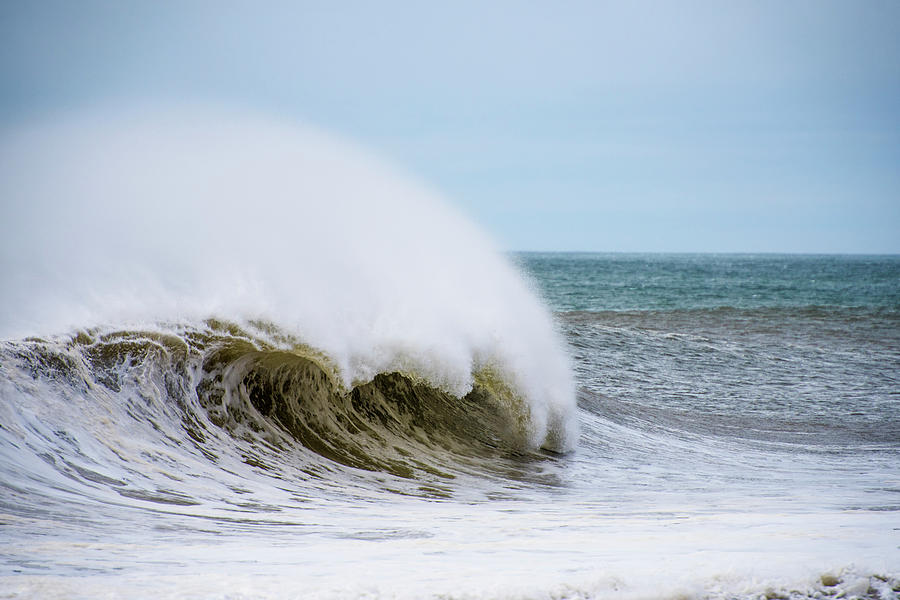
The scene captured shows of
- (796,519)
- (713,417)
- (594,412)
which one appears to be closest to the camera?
(796,519)

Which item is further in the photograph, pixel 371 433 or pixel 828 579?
pixel 371 433

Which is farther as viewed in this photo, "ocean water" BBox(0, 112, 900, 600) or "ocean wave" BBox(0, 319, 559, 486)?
"ocean wave" BBox(0, 319, 559, 486)

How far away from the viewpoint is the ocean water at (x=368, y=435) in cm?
267

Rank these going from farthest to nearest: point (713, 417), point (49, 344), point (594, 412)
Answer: point (713, 417)
point (594, 412)
point (49, 344)

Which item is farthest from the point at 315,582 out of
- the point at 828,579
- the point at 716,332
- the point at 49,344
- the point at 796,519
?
the point at 716,332

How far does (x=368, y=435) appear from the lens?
5.79m

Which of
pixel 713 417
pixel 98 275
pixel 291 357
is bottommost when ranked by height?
pixel 713 417

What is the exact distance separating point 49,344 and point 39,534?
79.5 inches

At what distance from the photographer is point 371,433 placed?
5.84 meters

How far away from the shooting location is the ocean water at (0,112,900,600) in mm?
2674

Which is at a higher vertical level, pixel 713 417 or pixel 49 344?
pixel 49 344

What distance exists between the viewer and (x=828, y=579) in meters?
2.58

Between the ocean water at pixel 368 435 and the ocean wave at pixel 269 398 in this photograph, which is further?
the ocean wave at pixel 269 398

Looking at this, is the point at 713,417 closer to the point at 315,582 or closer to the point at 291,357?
the point at 291,357
